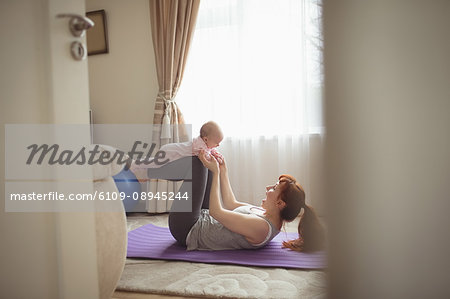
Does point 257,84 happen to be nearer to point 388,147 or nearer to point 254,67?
point 254,67

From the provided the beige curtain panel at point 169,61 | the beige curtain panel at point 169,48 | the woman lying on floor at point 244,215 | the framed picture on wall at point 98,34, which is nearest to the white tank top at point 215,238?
the woman lying on floor at point 244,215

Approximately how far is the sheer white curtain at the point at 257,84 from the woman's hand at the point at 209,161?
52.9 inches

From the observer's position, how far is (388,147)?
60 cm

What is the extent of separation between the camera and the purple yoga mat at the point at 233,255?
1664 mm

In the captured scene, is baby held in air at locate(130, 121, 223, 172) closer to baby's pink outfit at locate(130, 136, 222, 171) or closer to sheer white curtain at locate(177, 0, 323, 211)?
baby's pink outfit at locate(130, 136, 222, 171)

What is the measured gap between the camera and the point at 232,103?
3.23 metres

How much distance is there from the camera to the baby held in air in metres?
2.12

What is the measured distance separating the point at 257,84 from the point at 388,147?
263 cm

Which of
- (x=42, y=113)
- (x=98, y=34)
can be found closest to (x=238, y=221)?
(x=42, y=113)

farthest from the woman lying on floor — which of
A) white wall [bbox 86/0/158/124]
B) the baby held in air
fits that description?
white wall [bbox 86/0/158/124]

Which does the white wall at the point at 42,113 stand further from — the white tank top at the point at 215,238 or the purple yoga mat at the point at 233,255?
the white tank top at the point at 215,238

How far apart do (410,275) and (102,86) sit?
381cm

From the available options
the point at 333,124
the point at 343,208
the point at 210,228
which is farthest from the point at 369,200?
the point at 210,228

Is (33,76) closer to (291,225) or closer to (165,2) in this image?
(291,225)
